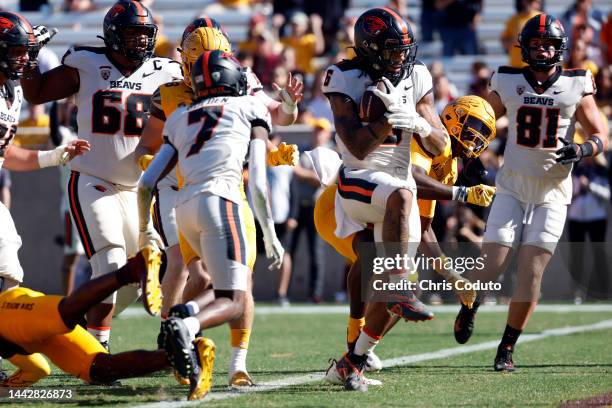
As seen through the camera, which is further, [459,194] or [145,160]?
[459,194]

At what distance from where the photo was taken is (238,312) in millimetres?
5184

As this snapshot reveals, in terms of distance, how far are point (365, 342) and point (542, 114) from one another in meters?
2.18

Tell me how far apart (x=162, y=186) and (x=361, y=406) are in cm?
219

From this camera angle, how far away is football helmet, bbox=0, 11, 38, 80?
6.12m

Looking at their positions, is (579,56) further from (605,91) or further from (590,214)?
(590,214)

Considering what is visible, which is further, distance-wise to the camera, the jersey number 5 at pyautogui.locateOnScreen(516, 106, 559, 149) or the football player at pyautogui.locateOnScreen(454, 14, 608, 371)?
the jersey number 5 at pyautogui.locateOnScreen(516, 106, 559, 149)

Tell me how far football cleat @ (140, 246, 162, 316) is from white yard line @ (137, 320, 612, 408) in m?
0.47

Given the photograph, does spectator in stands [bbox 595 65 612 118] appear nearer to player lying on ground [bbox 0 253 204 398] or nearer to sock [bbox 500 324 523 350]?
sock [bbox 500 324 523 350]

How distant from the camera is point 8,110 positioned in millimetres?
6285

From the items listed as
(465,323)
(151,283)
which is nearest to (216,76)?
(151,283)

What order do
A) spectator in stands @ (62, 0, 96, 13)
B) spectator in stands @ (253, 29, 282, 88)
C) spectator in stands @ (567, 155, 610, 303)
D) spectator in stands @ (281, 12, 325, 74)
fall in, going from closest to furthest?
spectator in stands @ (567, 155, 610, 303), spectator in stands @ (253, 29, 282, 88), spectator in stands @ (281, 12, 325, 74), spectator in stands @ (62, 0, 96, 13)

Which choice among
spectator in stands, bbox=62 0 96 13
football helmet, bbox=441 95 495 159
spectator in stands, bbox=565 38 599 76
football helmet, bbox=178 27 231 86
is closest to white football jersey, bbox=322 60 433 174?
football helmet, bbox=178 27 231 86

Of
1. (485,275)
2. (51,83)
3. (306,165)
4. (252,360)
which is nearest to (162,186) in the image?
(51,83)

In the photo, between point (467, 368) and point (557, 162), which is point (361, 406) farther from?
point (557, 162)
